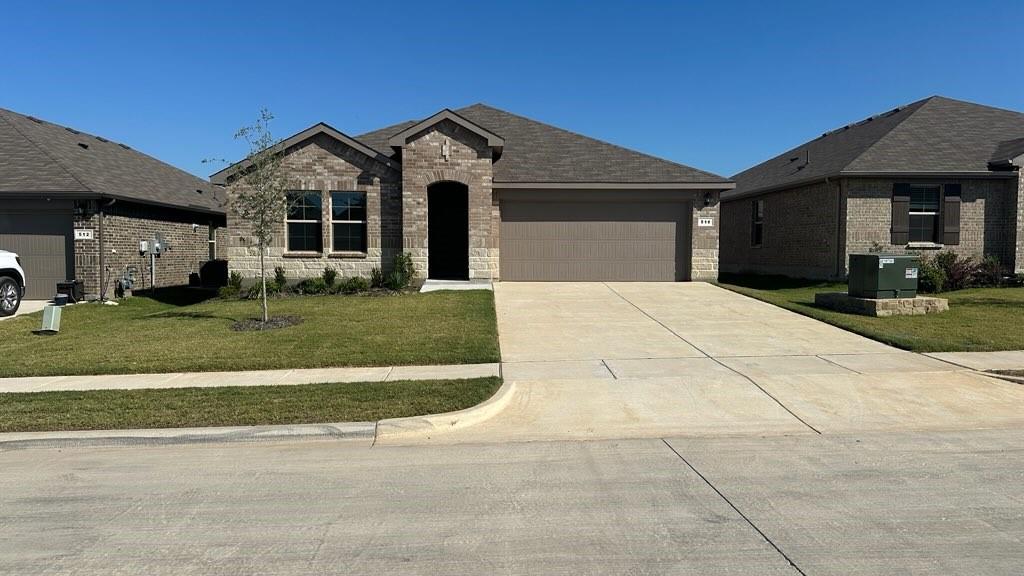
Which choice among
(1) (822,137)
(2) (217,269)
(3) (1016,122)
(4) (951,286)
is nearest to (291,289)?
(2) (217,269)

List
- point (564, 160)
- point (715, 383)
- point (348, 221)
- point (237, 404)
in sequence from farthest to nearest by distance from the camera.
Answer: point (564, 160) < point (348, 221) < point (715, 383) < point (237, 404)

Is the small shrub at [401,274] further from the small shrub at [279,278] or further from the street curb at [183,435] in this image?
the street curb at [183,435]

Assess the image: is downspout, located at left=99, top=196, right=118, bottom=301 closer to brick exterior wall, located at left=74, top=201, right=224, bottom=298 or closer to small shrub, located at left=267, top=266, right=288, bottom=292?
brick exterior wall, located at left=74, top=201, right=224, bottom=298

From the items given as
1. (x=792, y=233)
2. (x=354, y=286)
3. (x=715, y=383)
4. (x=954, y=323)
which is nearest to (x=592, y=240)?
(x=354, y=286)

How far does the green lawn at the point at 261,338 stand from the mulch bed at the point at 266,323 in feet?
0.83

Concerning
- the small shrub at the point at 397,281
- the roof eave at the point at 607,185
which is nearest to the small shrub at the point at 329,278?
the small shrub at the point at 397,281

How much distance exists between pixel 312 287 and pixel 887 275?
47.1ft

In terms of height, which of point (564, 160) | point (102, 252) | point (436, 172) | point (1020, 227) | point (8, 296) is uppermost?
point (564, 160)

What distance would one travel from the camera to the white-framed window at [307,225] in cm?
1859

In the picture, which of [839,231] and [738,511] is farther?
[839,231]

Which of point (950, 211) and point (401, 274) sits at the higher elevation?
point (950, 211)

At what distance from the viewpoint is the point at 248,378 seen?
8.70m

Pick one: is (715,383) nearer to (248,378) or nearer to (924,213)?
(248,378)

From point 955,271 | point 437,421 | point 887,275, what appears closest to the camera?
point 437,421
